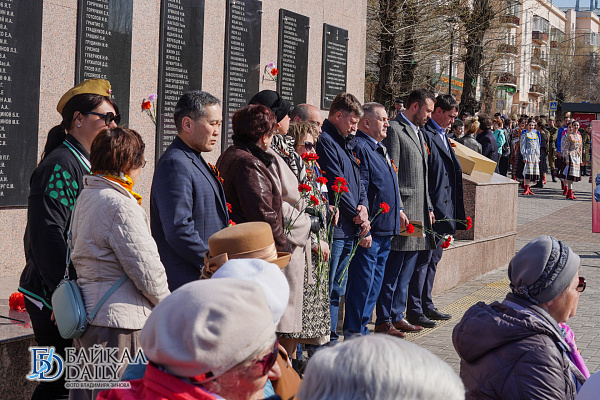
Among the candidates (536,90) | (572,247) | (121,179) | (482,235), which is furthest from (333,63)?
(536,90)

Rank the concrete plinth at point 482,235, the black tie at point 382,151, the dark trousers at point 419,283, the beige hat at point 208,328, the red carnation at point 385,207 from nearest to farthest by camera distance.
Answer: the beige hat at point 208,328, the red carnation at point 385,207, the black tie at point 382,151, the dark trousers at point 419,283, the concrete plinth at point 482,235

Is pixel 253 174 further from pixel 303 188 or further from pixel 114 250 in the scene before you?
pixel 114 250

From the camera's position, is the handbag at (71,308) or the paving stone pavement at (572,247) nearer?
the handbag at (71,308)

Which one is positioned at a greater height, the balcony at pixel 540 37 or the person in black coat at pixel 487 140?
the balcony at pixel 540 37

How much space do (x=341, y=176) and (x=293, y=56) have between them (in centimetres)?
406

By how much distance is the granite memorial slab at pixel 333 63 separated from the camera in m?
10.8

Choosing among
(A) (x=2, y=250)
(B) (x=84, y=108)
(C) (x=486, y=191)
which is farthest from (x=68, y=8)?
(C) (x=486, y=191)

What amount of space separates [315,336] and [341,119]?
1851 mm

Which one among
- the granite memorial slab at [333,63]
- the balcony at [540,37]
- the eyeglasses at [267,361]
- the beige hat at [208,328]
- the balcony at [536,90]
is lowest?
the eyeglasses at [267,361]

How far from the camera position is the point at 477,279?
10.1 meters

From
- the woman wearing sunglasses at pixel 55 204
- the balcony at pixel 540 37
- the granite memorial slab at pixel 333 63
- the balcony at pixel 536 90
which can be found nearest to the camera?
the woman wearing sunglasses at pixel 55 204

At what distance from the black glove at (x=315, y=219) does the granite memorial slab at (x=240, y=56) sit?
129 inches

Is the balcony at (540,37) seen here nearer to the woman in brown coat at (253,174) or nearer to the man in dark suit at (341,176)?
the man in dark suit at (341,176)

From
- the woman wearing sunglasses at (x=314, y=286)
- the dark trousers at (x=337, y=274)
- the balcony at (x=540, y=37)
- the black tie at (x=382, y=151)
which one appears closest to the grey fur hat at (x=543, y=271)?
the woman wearing sunglasses at (x=314, y=286)
